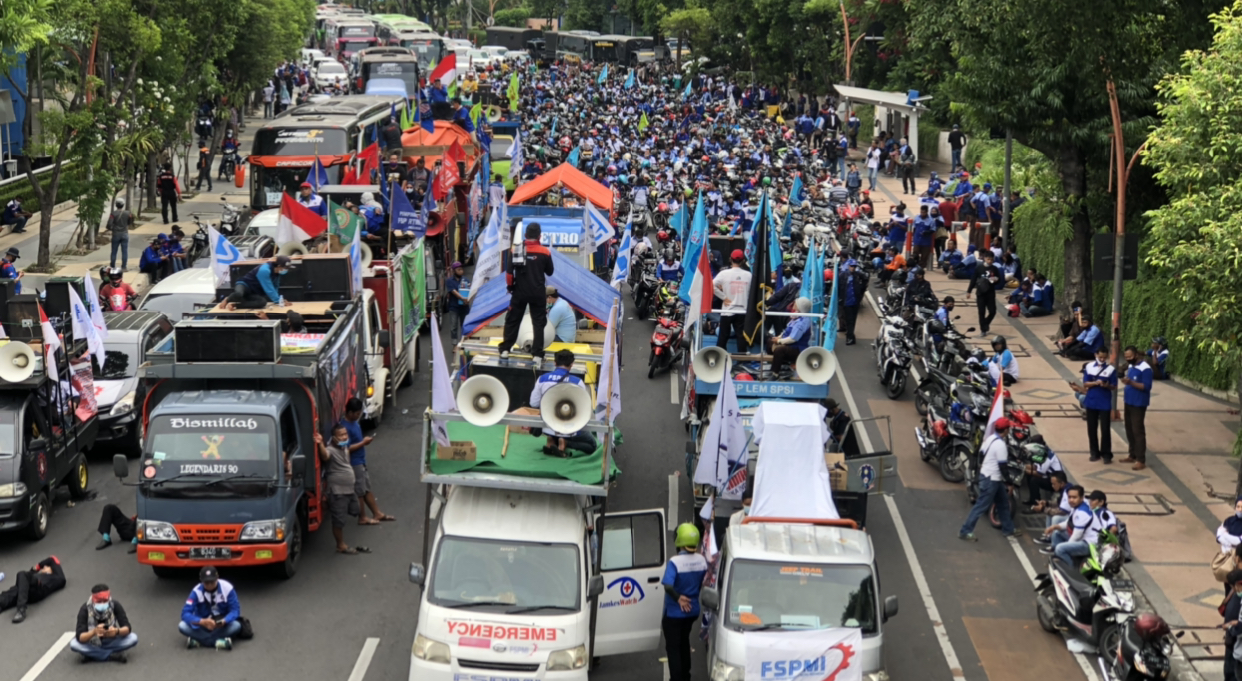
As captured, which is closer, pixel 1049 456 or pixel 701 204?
pixel 1049 456

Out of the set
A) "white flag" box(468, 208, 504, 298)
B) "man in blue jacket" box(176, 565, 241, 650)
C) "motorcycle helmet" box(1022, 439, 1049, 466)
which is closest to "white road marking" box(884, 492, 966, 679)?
"motorcycle helmet" box(1022, 439, 1049, 466)

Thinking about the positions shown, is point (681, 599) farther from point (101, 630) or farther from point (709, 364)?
point (101, 630)

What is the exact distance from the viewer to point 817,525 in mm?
13078

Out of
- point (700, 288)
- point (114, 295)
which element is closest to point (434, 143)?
point (114, 295)

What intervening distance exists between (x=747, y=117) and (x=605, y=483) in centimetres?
4345

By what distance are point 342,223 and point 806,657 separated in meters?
14.1

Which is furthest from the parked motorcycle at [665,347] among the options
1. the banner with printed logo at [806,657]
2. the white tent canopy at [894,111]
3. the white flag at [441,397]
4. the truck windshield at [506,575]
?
the white tent canopy at [894,111]

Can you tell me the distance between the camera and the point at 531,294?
58.3ft

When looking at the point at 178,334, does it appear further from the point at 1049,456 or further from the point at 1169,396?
the point at 1169,396

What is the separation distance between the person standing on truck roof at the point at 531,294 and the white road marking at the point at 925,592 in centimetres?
487

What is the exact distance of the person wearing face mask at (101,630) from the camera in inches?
533

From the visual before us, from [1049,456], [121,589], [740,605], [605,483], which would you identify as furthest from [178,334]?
[1049,456]

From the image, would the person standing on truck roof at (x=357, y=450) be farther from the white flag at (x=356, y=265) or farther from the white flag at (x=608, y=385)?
the white flag at (x=356, y=265)

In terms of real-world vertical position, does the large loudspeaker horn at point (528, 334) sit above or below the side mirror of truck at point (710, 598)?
above
